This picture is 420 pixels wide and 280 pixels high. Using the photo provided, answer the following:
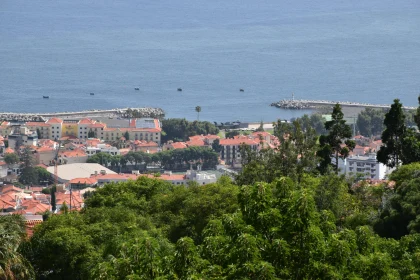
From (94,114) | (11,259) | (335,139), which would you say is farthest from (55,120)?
(11,259)

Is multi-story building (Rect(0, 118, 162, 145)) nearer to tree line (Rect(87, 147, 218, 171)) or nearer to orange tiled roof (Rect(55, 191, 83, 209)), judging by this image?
tree line (Rect(87, 147, 218, 171))

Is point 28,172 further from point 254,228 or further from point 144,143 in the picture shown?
point 254,228

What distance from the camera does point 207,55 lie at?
76188 millimetres

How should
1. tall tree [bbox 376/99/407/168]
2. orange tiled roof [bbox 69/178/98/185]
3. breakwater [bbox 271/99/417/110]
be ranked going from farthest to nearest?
breakwater [bbox 271/99/417/110] → orange tiled roof [bbox 69/178/98/185] → tall tree [bbox 376/99/407/168]

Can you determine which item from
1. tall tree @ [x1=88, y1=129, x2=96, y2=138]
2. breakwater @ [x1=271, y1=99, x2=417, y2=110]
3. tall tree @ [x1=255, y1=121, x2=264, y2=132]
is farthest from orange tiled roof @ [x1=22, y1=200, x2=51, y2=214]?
breakwater @ [x1=271, y1=99, x2=417, y2=110]

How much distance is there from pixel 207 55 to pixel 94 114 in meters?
22.0

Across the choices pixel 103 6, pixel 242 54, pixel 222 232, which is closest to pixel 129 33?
pixel 242 54

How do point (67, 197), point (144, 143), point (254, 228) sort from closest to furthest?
point (254, 228)
point (67, 197)
point (144, 143)

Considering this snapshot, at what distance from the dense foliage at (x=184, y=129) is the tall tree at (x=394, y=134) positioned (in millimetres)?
33513

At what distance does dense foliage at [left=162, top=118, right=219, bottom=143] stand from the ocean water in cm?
436

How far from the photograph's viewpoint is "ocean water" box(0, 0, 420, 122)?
61.1 metres

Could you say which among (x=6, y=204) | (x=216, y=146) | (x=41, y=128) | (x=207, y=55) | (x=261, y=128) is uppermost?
(x=207, y=55)

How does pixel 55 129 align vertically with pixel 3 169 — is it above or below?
above

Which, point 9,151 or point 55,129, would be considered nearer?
point 9,151
